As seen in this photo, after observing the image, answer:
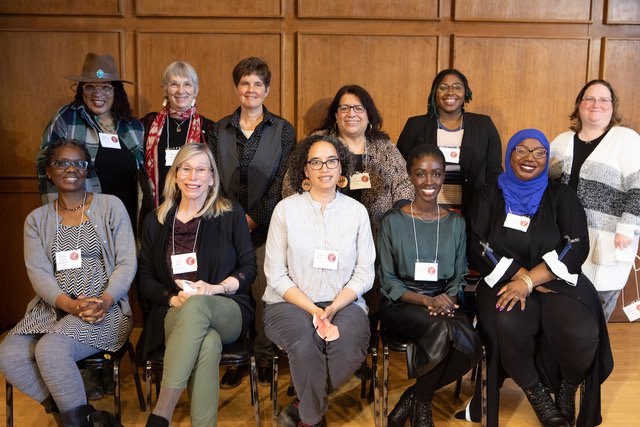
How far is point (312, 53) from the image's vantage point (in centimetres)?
431

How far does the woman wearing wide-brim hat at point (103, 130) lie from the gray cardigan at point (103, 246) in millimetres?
397

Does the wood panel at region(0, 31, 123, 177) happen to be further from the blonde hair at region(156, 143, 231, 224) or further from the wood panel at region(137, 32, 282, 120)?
the blonde hair at region(156, 143, 231, 224)

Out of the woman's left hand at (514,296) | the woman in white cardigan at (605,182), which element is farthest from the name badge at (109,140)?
the woman in white cardigan at (605,182)

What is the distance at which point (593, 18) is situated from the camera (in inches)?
172

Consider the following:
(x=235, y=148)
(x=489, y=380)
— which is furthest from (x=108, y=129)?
(x=489, y=380)

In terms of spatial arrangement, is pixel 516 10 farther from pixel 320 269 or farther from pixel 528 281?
pixel 320 269

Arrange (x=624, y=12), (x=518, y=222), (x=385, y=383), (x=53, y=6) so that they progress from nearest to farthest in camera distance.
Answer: (x=385, y=383), (x=518, y=222), (x=53, y=6), (x=624, y=12)

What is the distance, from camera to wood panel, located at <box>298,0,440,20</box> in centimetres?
426

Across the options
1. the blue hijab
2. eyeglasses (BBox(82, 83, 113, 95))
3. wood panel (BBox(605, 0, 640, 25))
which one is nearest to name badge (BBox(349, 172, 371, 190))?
the blue hijab

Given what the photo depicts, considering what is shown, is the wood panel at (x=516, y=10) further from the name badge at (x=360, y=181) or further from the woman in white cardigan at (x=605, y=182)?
the name badge at (x=360, y=181)

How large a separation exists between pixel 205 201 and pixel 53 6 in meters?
2.25

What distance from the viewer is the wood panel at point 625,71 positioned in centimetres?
442

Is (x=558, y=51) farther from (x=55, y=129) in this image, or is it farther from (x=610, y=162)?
(x=55, y=129)

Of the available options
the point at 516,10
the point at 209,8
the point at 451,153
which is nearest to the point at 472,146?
the point at 451,153
